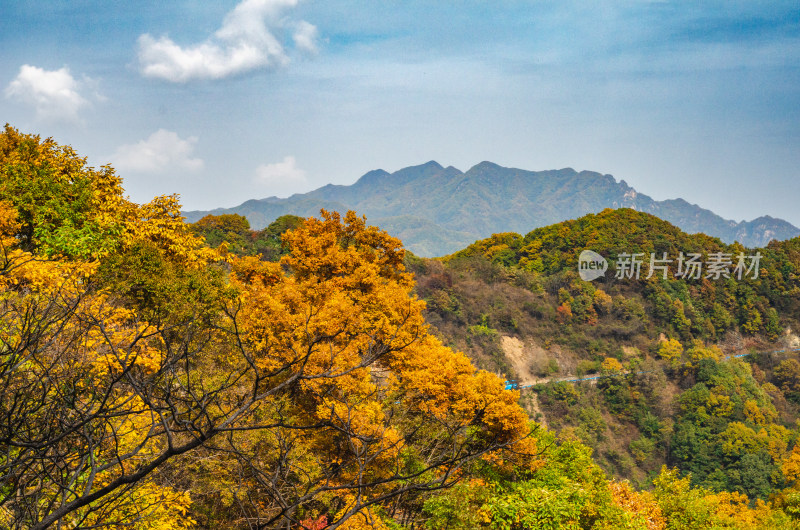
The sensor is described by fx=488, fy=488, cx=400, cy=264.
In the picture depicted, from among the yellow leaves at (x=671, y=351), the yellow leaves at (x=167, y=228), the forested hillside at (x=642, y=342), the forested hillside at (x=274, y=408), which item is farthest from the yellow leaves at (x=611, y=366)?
the yellow leaves at (x=167, y=228)

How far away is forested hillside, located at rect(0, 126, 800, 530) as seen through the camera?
2941 mm

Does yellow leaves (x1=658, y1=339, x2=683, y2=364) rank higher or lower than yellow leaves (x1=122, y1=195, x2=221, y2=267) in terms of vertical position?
lower

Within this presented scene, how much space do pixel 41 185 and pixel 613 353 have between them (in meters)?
43.9

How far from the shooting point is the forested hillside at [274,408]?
9.65 ft

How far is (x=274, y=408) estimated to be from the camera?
168 inches

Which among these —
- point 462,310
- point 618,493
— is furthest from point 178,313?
point 462,310

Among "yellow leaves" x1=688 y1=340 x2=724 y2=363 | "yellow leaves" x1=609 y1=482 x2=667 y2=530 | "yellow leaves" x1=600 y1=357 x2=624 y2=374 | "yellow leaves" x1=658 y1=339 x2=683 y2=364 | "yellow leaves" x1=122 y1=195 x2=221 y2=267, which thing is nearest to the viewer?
"yellow leaves" x1=609 y1=482 x2=667 y2=530

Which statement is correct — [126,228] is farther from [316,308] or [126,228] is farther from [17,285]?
[316,308]

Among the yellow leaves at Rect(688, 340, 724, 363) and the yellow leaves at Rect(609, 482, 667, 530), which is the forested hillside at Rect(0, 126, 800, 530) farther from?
the yellow leaves at Rect(688, 340, 724, 363)

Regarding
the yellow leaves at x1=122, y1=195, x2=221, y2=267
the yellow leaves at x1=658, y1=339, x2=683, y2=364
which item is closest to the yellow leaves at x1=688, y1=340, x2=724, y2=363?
the yellow leaves at x1=658, y1=339, x2=683, y2=364

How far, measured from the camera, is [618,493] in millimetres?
15117

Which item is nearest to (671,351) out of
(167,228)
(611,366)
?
(611,366)

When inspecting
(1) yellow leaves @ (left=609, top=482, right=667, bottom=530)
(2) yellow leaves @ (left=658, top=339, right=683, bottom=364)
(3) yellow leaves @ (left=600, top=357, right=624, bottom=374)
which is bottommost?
(1) yellow leaves @ (left=609, top=482, right=667, bottom=530)

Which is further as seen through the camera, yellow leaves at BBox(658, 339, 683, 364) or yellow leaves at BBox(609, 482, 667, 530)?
yellow leaves at BBox(658, 339, 683, 364)
